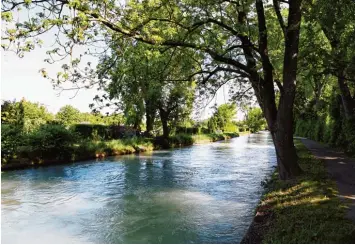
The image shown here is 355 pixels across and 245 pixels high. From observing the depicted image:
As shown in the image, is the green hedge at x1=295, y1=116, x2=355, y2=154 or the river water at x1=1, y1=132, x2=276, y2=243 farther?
the green hedge at x1=295, y1=116, x2=355, y2=154

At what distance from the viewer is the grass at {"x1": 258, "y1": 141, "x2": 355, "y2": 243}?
519 cm

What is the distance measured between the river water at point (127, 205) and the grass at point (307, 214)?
1047 millimetres

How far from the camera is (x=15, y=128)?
18641 millimetres

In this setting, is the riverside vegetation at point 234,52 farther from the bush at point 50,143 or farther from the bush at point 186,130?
the bush at point 186,130

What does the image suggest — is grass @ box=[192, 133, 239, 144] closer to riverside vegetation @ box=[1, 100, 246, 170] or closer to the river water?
riverside vegetation @ box=[1, 100, 246, 170]

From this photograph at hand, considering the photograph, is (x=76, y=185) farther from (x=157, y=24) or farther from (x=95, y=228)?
(x=157, y=24)

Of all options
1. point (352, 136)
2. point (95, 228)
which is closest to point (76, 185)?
point (95, 228)

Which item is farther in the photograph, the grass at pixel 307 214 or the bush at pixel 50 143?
the bush at pixel 50 143

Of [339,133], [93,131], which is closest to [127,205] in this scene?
[339,133]

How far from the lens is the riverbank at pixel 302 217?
17.1ft

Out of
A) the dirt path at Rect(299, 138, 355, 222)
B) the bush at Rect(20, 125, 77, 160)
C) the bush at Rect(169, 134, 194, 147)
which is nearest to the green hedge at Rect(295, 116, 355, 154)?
the dirt path at Rect(299, 138, 355, 222)

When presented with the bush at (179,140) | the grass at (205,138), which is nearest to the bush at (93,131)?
the bush at (179,140)

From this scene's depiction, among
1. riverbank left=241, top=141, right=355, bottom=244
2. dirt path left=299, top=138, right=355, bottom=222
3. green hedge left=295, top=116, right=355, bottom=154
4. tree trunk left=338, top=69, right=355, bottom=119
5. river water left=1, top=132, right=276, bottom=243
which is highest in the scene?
tree trunk left=338, top=69, right=355, bottom=119

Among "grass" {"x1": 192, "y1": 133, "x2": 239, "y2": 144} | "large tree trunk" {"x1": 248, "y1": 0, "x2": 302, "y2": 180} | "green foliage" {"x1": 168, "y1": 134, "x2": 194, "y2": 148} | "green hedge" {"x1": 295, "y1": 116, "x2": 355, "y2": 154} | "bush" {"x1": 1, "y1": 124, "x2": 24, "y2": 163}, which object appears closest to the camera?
"large tree trunk" {"x1": 248, "y1": 0, "x2": 302, "y2": 180}
